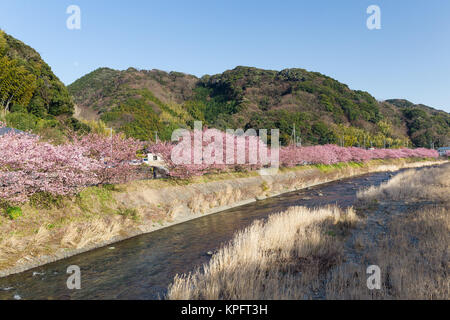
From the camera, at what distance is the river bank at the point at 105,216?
10000 millimetres

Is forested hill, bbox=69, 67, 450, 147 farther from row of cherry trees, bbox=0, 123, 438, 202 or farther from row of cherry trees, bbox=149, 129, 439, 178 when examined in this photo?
row of cherry trees, bbox=0, 123, 438, 202

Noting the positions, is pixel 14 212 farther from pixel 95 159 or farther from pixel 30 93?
pixel 30 93

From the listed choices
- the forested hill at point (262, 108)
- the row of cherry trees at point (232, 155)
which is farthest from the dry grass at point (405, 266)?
the forested hill at point (262, 108)

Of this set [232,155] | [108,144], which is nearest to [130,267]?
[108,144]

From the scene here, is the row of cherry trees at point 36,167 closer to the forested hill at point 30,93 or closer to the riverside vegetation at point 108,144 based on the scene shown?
the riverside vegetation at point 108,144

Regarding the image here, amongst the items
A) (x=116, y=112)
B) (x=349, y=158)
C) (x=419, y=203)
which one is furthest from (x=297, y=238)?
(x=116, y=112)

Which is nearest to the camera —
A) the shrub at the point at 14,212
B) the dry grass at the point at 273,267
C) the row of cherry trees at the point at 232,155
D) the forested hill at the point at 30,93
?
the dry grass at the point at 273,267

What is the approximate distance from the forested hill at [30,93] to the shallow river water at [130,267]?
2533 cm

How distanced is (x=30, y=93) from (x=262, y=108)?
11455 cm

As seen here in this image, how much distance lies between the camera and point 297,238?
34.7 ft

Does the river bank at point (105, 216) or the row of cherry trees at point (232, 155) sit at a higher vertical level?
the row of cherry trees at point (232, 155)

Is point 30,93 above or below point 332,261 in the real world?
above

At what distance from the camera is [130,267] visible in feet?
32.2
